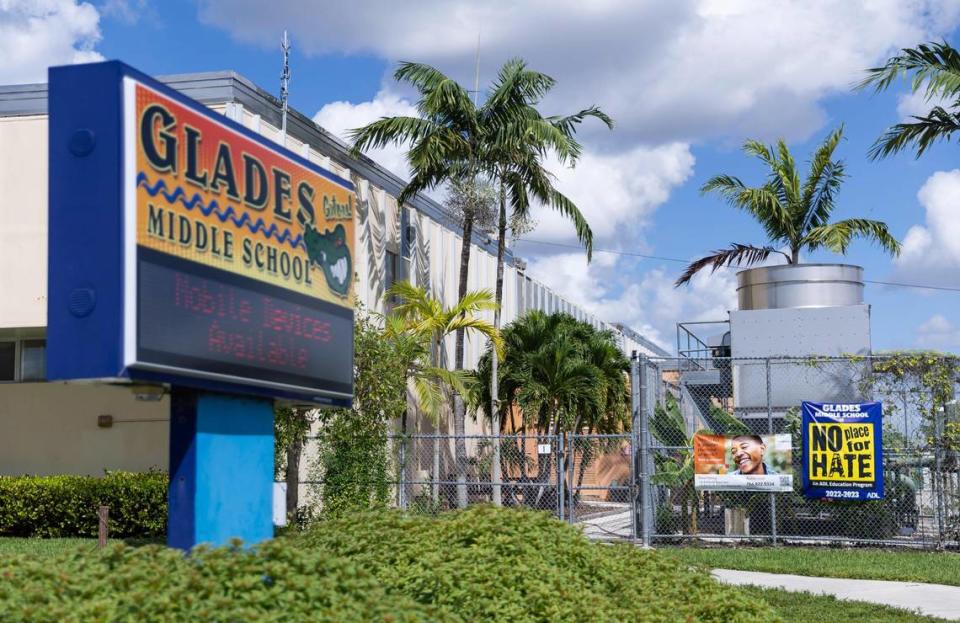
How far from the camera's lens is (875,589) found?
43.2ft

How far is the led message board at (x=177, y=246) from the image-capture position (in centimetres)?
794

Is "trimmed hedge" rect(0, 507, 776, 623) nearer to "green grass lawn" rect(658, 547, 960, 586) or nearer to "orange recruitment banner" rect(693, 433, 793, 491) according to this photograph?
"green grass lawn" rect(658, 547, 960, 586)

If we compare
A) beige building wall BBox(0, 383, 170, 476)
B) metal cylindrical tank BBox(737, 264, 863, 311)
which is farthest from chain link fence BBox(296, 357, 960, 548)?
beige building wall BBox(0, 383, 170, 476)

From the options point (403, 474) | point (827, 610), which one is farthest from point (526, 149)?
point (827, 610)

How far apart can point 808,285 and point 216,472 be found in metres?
14.9

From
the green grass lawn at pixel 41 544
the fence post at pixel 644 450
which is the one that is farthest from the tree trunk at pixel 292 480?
the fence post at pixel 644 450

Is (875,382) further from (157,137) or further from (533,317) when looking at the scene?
(157,137)

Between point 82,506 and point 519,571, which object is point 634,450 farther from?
point 519,571

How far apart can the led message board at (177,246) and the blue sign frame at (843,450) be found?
380 inches

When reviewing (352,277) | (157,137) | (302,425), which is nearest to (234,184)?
(157,137)

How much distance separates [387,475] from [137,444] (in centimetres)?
494

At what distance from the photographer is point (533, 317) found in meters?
27.9

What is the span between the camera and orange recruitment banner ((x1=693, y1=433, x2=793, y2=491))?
17.7m

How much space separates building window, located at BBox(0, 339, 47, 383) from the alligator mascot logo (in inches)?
483
